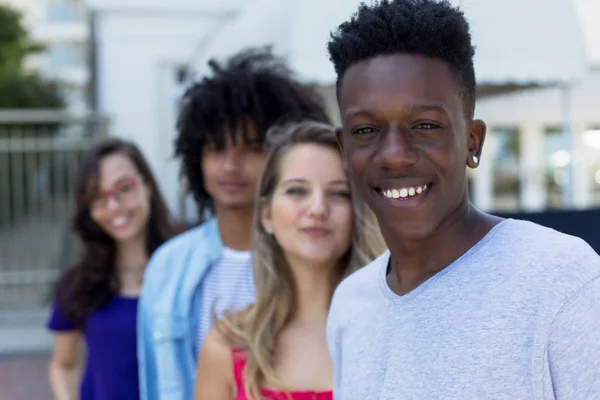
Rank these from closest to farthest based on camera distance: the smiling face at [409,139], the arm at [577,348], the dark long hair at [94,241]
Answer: the arm at [577,348] → the smiling face at [409,139] → the dark long hair at [94,241]

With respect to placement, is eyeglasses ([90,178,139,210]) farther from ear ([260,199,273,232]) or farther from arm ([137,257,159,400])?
ear ([260,199,273,232])

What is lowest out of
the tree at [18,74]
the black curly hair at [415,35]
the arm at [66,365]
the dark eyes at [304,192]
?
the arm at [66,365]

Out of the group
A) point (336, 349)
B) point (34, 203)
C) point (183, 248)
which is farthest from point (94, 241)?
point (34, 203)

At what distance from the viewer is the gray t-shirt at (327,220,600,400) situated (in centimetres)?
105

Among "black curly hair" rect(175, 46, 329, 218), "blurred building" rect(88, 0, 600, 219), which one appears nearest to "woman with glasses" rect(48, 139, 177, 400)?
"black curly hair" rect(175, 46, 329, 218)

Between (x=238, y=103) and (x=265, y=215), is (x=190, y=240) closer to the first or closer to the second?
(x=238, y=103)

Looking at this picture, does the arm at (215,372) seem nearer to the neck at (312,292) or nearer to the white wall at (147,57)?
the neck at (312,292)

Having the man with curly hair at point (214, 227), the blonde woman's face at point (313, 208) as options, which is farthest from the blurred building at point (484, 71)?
the blonde woman's face at point (313, 208)

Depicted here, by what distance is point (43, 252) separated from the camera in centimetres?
825

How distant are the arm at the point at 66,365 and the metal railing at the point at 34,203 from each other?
4.67 metres

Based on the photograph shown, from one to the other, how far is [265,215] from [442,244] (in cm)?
112

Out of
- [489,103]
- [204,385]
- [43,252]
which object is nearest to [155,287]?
[204,385]

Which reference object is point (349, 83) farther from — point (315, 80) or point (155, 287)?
point (315, 80)

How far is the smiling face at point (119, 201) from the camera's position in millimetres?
3338
